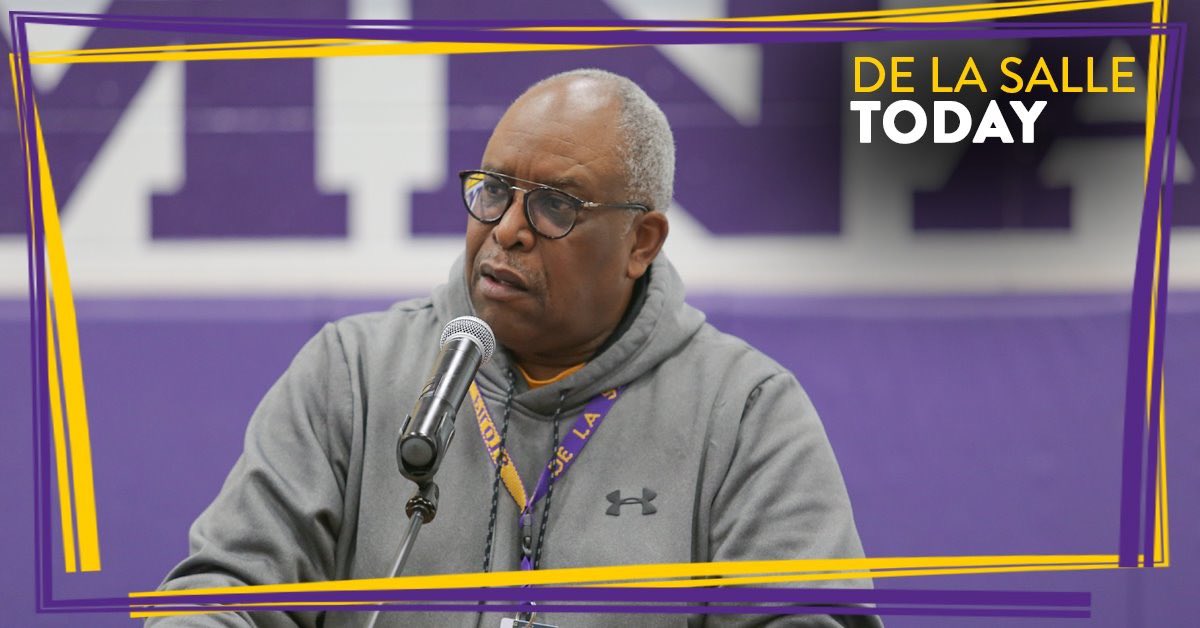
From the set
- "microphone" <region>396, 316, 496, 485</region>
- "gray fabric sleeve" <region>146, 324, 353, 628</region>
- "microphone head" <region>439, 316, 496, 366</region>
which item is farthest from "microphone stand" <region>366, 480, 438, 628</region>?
"gray fabric sleeve" <region>146, 324, 353, 628</region>

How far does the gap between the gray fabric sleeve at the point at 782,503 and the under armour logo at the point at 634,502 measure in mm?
107

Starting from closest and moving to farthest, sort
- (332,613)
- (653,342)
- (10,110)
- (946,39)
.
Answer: (332,613) → (653,342) → (946,39) → (10,110)

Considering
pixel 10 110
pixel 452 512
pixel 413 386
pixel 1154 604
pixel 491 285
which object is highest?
pixel 10 110

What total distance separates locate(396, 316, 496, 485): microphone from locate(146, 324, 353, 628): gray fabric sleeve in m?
0.64

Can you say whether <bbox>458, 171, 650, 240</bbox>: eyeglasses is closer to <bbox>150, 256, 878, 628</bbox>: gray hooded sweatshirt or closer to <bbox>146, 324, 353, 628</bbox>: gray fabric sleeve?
<bbox>150, 256, 878, 628</bbox>: gray hooded sweatshirt

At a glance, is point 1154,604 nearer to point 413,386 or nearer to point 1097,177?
point 1097,177

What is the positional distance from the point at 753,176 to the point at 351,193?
103 cm

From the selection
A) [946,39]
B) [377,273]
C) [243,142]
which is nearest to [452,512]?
[377,273]

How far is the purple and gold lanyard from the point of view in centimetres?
232

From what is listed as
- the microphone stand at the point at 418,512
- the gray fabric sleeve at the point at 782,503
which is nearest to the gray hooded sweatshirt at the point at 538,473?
the gray fabric sleeve at the point at 782,503

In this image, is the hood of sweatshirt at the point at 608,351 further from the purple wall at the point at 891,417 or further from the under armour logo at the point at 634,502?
the purple wall at the point at 891,417

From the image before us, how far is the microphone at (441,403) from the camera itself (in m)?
1.59

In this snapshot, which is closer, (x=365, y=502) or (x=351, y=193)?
(x=365, y=502)

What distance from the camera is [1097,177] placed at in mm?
3359
